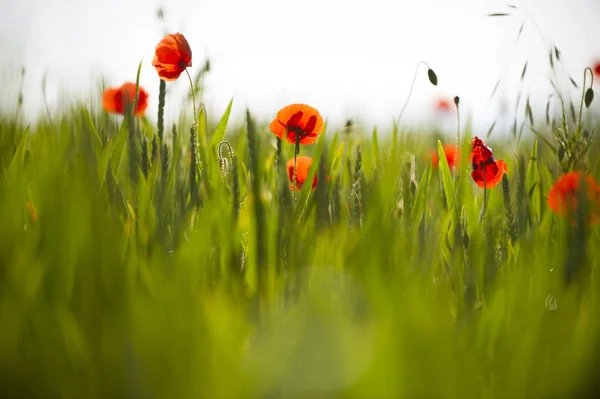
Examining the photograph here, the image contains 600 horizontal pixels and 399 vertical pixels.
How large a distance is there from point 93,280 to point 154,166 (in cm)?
61

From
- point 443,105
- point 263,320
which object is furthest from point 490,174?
point 443,105

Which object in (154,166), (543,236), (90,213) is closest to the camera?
(90,213)

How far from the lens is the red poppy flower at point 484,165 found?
109 centimetres

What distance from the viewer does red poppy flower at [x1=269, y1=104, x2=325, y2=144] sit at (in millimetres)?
1264

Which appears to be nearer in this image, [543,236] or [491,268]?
[491,268]

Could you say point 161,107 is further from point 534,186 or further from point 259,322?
point 534,186

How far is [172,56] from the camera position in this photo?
1378 millimetres

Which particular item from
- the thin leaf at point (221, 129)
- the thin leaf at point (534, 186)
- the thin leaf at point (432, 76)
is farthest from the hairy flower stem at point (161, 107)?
the thin leaf at point (534, 186)

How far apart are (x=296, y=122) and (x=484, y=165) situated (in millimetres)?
438

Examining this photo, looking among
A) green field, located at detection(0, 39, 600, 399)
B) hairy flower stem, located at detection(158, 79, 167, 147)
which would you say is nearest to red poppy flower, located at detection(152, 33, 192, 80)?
hairy flower stem, located at detection(158, 79, 167, 147)

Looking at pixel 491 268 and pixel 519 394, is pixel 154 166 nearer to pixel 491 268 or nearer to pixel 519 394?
pixel 491 268

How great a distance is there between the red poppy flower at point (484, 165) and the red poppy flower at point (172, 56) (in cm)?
73

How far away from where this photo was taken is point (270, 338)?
0.39m

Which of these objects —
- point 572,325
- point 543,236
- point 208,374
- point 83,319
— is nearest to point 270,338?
point 208,374
